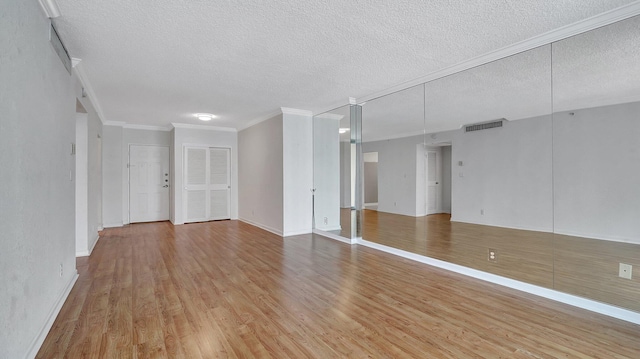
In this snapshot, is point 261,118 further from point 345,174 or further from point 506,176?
point 506,176

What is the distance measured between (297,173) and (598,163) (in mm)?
4414

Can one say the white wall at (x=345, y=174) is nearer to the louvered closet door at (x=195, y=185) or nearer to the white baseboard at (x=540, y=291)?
the white baseboard at (x=540, y=291)

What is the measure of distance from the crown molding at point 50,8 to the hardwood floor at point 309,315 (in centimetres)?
248

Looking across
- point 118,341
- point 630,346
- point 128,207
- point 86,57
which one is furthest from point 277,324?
point 128,207

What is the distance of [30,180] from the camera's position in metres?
1.98

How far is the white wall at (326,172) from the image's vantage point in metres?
5.84

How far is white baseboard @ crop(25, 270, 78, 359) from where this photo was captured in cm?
191

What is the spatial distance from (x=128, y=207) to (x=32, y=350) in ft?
20.8

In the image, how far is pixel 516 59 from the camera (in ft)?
10.2

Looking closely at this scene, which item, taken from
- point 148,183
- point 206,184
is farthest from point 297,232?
point 148,183

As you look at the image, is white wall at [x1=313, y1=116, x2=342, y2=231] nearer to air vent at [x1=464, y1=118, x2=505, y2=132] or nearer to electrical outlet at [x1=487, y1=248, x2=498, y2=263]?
air vent at [x1=464, y1=118, x2=505, y2=132]

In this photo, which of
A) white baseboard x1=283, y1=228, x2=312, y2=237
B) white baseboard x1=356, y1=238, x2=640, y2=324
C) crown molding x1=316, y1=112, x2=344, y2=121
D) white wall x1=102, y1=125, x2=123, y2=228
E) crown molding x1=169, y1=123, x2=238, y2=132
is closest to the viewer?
white baseboard x1=356, y1=238, x2=640, y2=324

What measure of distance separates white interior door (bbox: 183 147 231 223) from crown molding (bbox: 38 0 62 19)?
5.23m

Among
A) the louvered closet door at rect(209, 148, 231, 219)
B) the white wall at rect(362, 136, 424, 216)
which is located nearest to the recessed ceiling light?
the louvered closet door at rect(209, 148, 231, 219)
